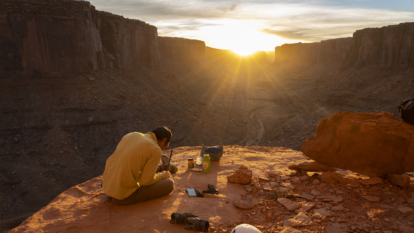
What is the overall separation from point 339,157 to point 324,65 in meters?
43.9

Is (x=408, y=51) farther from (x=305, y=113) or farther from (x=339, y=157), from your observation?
(x=339, y=157)

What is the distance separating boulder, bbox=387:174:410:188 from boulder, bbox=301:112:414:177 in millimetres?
299

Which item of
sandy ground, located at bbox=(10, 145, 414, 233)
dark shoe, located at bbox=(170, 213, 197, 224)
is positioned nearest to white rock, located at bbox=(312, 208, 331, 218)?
sandy ground, located at bbox=(10, 145, 414, 233)

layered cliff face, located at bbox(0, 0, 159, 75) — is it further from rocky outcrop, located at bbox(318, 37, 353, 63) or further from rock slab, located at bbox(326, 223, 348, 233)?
rocky outcrop, located at bbox(318, 37, 353, 63)

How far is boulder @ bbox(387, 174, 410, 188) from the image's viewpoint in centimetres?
477

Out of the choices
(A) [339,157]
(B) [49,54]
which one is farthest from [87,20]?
(A) [339,157]

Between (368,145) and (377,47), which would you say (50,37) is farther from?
(377,47)

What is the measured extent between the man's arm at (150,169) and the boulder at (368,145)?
4.13m

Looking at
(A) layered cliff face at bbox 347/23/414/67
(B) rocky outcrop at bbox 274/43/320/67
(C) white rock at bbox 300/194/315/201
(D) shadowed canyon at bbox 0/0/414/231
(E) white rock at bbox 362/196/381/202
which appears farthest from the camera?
(B) rocky outcrop at bbox 274/43/320/67

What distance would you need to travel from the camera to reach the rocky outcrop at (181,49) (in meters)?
35.6

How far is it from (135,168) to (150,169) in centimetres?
27

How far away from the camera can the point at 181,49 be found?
1529 inches

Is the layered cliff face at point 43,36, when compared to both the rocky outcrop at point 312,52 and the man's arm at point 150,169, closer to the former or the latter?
the man's arm at point 150,169

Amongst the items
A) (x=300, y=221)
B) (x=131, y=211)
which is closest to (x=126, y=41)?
(x=131, y=211)
